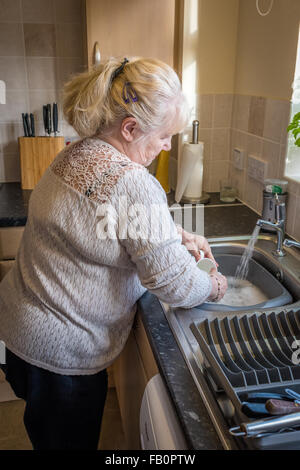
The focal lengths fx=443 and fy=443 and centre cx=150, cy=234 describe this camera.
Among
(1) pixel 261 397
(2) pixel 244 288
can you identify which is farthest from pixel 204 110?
(1) pixel 261 397

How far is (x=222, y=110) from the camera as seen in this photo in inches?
77.5

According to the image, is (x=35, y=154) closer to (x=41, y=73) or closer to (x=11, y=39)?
(x=41, y=73)

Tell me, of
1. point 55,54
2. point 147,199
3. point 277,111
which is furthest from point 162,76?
point 55,54

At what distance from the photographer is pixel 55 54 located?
2105 mm

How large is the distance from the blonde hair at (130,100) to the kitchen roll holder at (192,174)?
33.1 inches

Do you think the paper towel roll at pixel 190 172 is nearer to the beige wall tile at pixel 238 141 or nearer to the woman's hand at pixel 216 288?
the beige wall tile at pixel 238 141

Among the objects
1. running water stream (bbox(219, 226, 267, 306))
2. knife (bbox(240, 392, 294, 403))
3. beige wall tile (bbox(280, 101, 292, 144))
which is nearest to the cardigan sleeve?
knife (bbox(240, 392, 294, 403))

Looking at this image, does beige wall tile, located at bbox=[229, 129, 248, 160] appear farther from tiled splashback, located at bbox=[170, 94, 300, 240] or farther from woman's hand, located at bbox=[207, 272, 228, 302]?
woman's hand, located at bbox=[207, 272, 228, 302]

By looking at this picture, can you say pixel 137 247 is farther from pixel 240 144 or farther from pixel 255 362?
pixel 240 144

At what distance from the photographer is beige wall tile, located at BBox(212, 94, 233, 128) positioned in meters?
1.95

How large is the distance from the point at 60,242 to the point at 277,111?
3.23 ft

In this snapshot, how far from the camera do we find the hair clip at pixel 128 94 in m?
0.95

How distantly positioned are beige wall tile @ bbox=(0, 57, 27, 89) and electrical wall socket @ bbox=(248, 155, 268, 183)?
1.14 metres

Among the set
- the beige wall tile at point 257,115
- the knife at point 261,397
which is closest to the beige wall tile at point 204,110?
the beige wall tile at point 257,115
